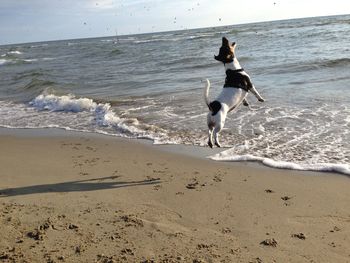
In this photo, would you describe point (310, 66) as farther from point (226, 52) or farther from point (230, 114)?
point (226, 52)

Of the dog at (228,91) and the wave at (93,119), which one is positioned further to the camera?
the wave at (93,119)

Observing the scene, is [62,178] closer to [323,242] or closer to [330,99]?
[323,242]

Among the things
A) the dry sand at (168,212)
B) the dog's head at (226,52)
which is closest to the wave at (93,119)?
the dry sand at (168,212)

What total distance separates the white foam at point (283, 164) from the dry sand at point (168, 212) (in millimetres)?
154

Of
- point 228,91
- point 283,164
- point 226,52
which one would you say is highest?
point 226,52

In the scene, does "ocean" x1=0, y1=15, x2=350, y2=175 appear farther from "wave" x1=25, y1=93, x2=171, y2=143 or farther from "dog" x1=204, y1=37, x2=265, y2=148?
"dog" x1=204, y1=37, x2=265, y2=148

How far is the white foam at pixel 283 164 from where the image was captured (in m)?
5.48

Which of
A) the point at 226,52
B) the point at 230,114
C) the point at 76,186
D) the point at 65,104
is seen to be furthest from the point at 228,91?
the point at 65,104

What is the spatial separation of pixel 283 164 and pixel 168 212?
208cm

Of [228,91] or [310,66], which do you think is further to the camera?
[310,66]

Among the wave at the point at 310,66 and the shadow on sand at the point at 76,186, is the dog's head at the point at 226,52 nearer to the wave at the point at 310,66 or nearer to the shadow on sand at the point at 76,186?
the shadow on sand at the point at 76,186

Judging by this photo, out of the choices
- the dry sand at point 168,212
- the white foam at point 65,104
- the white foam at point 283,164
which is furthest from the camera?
the white foam at point 65,104

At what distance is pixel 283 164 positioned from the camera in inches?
231

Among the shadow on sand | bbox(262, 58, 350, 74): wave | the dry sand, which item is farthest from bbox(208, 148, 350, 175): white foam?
bbox(262, 58, 350, 74): wave
